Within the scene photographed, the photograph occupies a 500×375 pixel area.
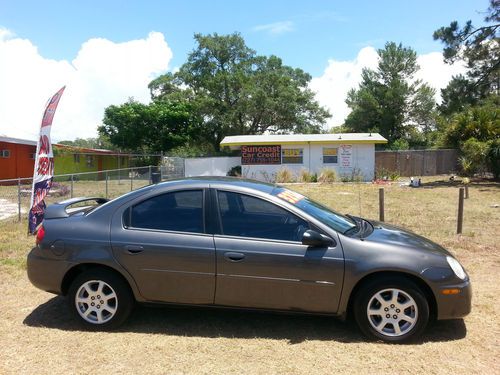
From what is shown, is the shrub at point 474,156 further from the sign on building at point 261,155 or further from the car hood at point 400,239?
the car hood at point 400,239

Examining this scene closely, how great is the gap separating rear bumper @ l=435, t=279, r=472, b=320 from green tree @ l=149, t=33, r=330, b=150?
3482cm

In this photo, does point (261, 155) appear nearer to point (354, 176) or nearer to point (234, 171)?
point (234, 171)

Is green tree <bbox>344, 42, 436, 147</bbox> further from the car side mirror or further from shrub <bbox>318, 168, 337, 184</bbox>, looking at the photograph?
the car side mirror

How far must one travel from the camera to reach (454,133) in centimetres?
2845

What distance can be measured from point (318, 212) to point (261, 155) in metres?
23.9

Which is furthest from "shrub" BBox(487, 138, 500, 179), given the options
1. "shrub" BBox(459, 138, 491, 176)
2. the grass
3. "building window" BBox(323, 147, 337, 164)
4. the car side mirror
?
the car side mirror

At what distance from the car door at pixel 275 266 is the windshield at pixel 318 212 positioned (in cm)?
23

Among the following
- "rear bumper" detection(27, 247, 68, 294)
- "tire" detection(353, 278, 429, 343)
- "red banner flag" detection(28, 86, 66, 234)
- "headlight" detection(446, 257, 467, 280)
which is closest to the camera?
"tire" detection(353, 278, 429, 343)

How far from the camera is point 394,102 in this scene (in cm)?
4709

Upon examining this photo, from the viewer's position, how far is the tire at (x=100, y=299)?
4.30 metres

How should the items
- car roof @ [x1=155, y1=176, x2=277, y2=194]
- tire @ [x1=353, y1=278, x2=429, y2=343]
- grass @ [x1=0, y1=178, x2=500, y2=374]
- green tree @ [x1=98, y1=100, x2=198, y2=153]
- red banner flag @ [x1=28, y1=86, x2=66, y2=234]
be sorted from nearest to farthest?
grass @ [x1=0, y1=178, x2=500, y2=374] < tire @ [x1=353, y1=278, x2=429, y2=343] < car roof @ [x1=155, y1=176, x2=277, y2=194] < red banner flag @ [x1=28, y1=86, x2=66, y2=234] < green tree @ [x1=98, y1=100, x2=198, y2=153]

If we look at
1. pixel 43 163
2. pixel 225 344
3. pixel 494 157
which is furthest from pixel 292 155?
pixel 225 344

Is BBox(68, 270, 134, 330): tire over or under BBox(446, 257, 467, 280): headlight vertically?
under

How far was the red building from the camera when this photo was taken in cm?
2797
